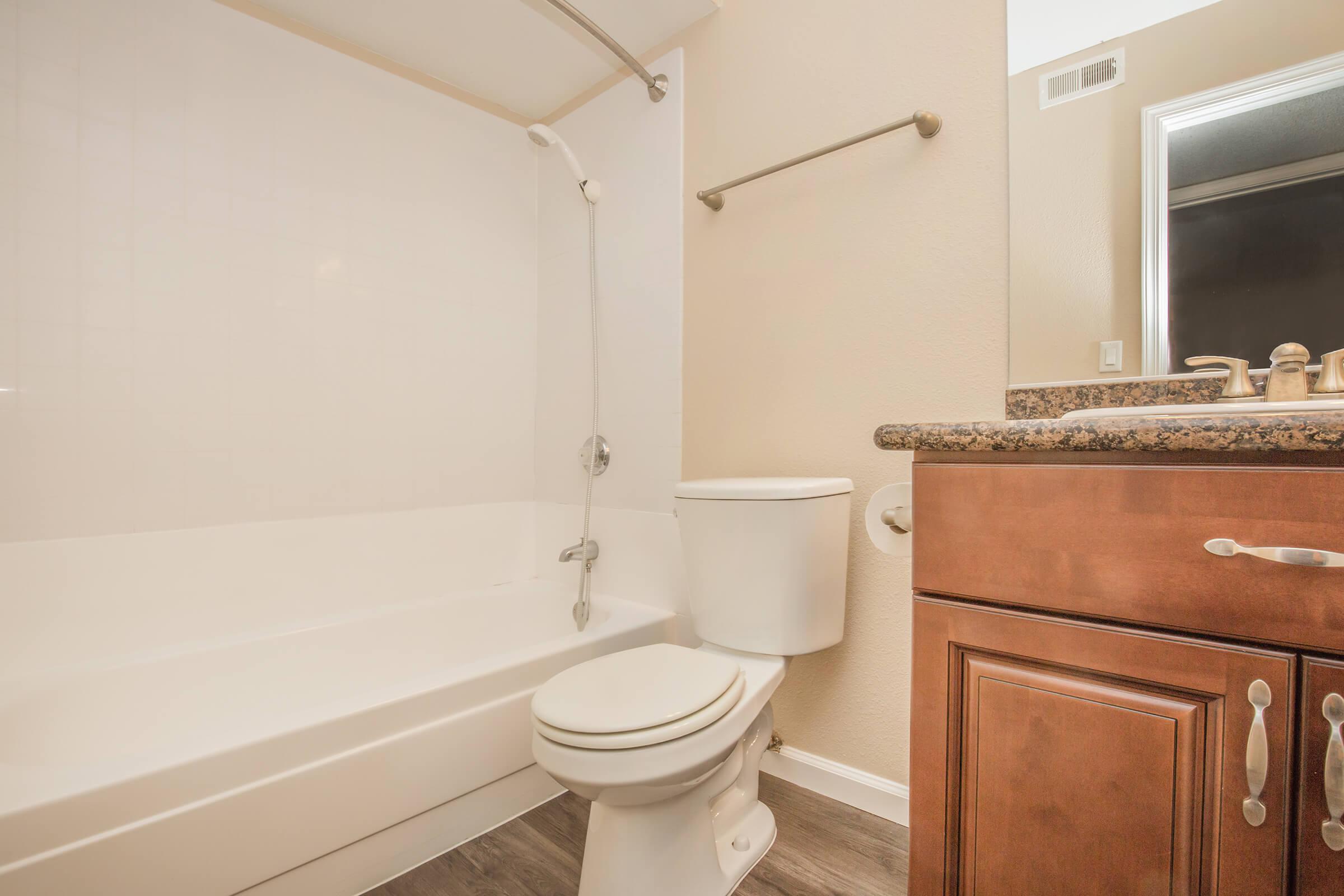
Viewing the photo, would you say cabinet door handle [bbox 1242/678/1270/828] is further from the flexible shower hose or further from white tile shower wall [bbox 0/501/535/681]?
white tile shower wall [bbox 0/501/535/681]

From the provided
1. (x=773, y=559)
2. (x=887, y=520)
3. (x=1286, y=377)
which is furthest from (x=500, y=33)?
(x=1286, y=377)

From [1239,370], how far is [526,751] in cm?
163

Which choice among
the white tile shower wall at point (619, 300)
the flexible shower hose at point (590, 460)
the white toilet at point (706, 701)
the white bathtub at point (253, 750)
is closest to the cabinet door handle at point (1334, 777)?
the white toilet at point (706, 701)

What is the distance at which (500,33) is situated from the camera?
1.91 meters

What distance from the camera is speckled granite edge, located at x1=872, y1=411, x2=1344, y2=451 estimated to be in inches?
20.1

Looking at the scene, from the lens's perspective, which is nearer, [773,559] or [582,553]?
[773,559]

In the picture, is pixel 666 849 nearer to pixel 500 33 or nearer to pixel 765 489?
pixel 765 489

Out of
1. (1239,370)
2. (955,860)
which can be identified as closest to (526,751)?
(955,860)

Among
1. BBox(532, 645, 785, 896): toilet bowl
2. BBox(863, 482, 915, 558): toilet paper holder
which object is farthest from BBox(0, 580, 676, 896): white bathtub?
BBox(863, 482, 915, 558): toilet paper holder

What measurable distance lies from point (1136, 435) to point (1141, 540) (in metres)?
0.10

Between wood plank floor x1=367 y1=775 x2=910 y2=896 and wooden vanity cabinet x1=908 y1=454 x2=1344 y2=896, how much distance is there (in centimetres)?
66

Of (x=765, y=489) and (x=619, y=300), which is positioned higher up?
(x=619, y=300)

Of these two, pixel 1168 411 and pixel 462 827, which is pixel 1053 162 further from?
pixel 462 827

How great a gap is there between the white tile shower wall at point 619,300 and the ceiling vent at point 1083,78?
1013mm
